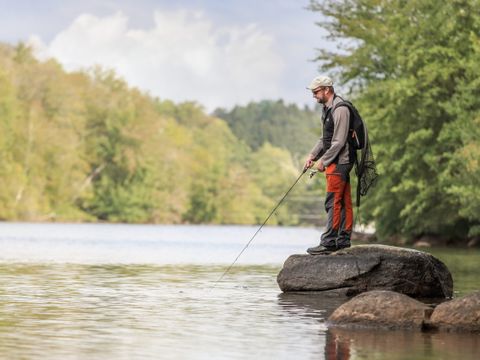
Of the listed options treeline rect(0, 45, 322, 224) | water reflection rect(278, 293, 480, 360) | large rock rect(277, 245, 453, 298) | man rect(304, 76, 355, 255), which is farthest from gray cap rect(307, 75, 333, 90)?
treeline rect(0, 45, 322, 224)

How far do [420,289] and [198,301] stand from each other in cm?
358

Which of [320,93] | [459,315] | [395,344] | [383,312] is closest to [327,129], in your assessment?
[320,93]

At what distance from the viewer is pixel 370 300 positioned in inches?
528

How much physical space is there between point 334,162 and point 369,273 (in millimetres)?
1664

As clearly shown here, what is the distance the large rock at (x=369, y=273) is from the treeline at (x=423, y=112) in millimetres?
25396

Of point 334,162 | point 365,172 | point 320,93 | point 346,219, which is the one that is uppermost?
point 320,93

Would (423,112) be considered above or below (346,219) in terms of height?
above

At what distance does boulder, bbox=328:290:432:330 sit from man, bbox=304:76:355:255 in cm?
461

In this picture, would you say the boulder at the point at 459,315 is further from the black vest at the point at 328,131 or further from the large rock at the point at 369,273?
the black vest at the point at 328,131

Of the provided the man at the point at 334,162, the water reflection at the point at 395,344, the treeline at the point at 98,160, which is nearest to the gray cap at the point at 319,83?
the man at the point at 334,162

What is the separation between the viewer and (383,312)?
1320 centimetres

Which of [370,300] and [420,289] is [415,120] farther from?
[370,300]

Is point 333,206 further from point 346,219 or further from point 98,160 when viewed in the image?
point 98,160

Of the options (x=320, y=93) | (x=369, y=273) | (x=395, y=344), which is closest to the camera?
(x=395, y=344)
